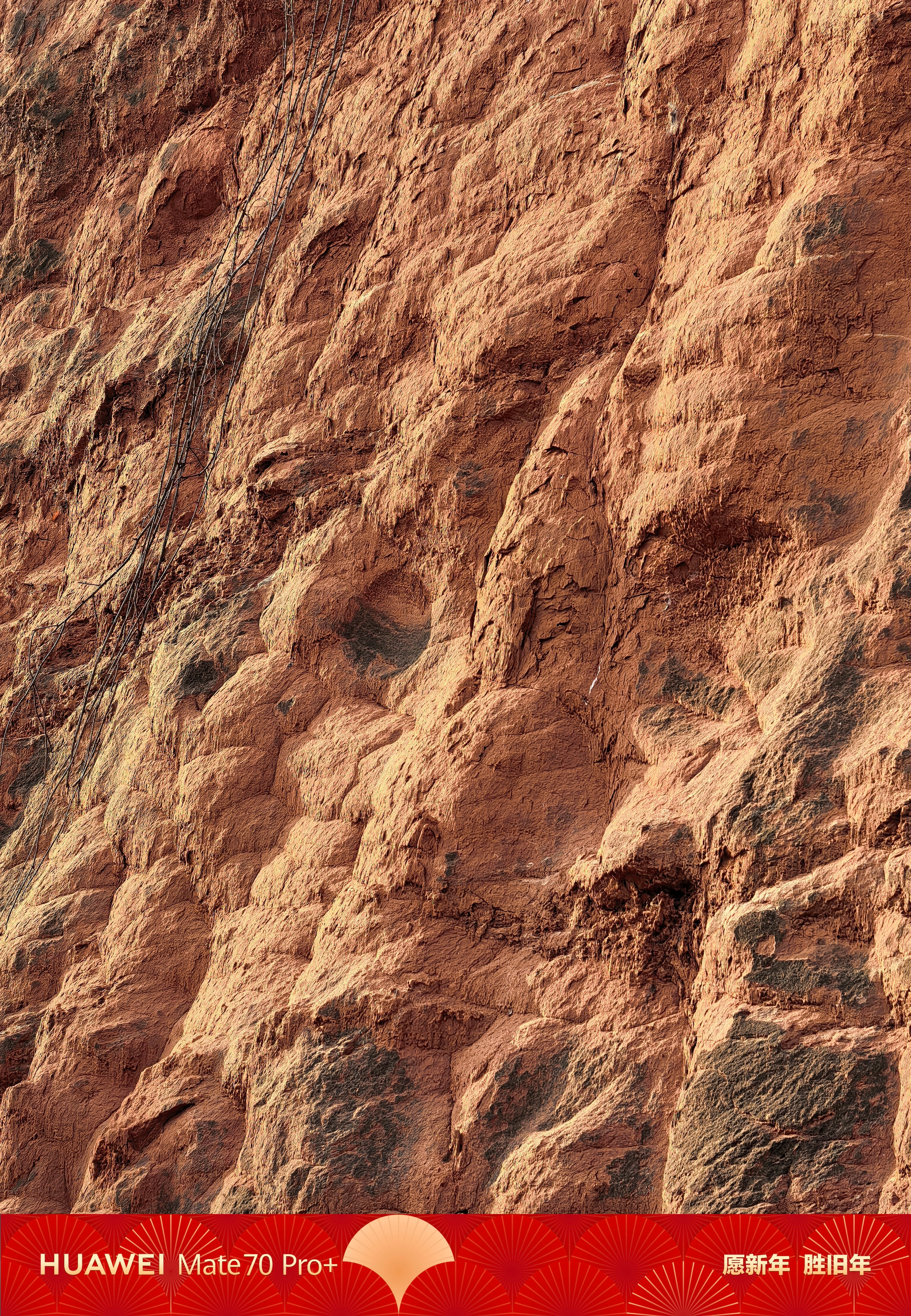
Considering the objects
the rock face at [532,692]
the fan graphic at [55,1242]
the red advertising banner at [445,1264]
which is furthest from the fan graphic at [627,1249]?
the fan graphic at [55,1242]

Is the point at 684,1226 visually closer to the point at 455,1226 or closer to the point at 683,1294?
the point at 683,1294

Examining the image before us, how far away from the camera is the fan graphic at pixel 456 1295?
175cm

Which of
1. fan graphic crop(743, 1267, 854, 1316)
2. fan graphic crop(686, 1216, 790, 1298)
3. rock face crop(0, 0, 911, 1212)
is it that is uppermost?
rock face crop(0, 0, 911, 1212)

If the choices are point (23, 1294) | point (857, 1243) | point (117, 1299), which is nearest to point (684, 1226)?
point (857, 1243)

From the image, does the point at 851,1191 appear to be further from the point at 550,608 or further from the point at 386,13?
the point at 386,13

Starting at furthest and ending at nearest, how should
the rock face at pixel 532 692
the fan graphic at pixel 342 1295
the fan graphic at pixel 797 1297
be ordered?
1. the rock face at pixel 532 692
2. the fan graphic at pixel 342 1295
3. the fan graphic at pixel 797 1297

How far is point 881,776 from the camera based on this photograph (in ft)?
6.94

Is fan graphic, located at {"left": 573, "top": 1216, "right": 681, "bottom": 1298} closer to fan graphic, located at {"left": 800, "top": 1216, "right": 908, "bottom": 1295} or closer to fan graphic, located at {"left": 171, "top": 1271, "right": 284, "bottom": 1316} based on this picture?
fan graphic, located at {"left": 800, "top": 1216, "right": 908, "bottom": 1295}

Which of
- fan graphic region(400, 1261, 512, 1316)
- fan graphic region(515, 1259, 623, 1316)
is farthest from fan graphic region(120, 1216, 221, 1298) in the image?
fan graphic region(515, 1259, 623, 1316)

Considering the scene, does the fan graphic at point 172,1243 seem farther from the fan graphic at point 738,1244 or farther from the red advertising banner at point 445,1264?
the fan graphic at point 738,1244

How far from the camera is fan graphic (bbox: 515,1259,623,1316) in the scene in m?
1.75

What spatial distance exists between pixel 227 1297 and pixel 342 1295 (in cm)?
15

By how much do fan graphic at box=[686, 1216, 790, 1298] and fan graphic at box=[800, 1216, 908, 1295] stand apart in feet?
0.13

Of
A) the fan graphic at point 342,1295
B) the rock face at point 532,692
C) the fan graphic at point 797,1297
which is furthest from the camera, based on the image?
the rock face at point 532,692
